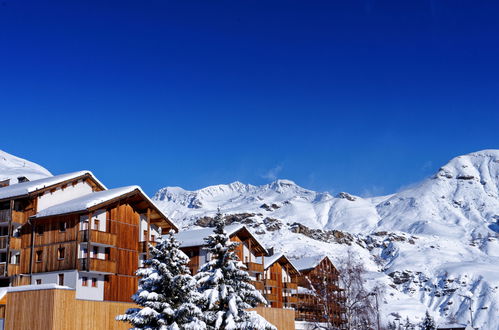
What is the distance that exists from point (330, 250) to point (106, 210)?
12964cm

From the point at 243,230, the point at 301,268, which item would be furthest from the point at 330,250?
the point at 243,230

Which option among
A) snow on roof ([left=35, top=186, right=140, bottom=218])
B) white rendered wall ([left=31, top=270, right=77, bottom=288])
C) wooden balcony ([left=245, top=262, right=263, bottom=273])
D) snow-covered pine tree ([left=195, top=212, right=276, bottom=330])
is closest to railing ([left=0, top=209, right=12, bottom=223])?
snow on roof ([left=35, top=186, right=140, bottom=218])

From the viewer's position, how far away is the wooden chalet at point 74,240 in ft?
144

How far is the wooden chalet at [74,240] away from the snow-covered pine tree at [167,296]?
18858 mm

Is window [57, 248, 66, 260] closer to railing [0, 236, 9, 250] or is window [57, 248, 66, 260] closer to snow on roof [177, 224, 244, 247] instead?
railing [0, 236, 9, 250]

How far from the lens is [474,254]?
184 metres

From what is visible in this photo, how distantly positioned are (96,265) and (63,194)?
853cm

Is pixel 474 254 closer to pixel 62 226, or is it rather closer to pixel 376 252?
pixel 376 252

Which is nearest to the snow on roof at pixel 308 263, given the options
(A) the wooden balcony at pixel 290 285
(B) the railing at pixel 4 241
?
(A) the wooden balcony at pixel 290 285

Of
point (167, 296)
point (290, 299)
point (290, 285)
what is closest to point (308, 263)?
point (290, 299)

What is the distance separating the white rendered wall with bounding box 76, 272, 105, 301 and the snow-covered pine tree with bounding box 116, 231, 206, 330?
1963 centimetres

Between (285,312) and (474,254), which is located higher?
(474,254)

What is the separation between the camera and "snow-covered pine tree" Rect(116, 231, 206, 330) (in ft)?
81.9

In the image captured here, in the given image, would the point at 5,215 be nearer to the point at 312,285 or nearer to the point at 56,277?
the point at 56,277
